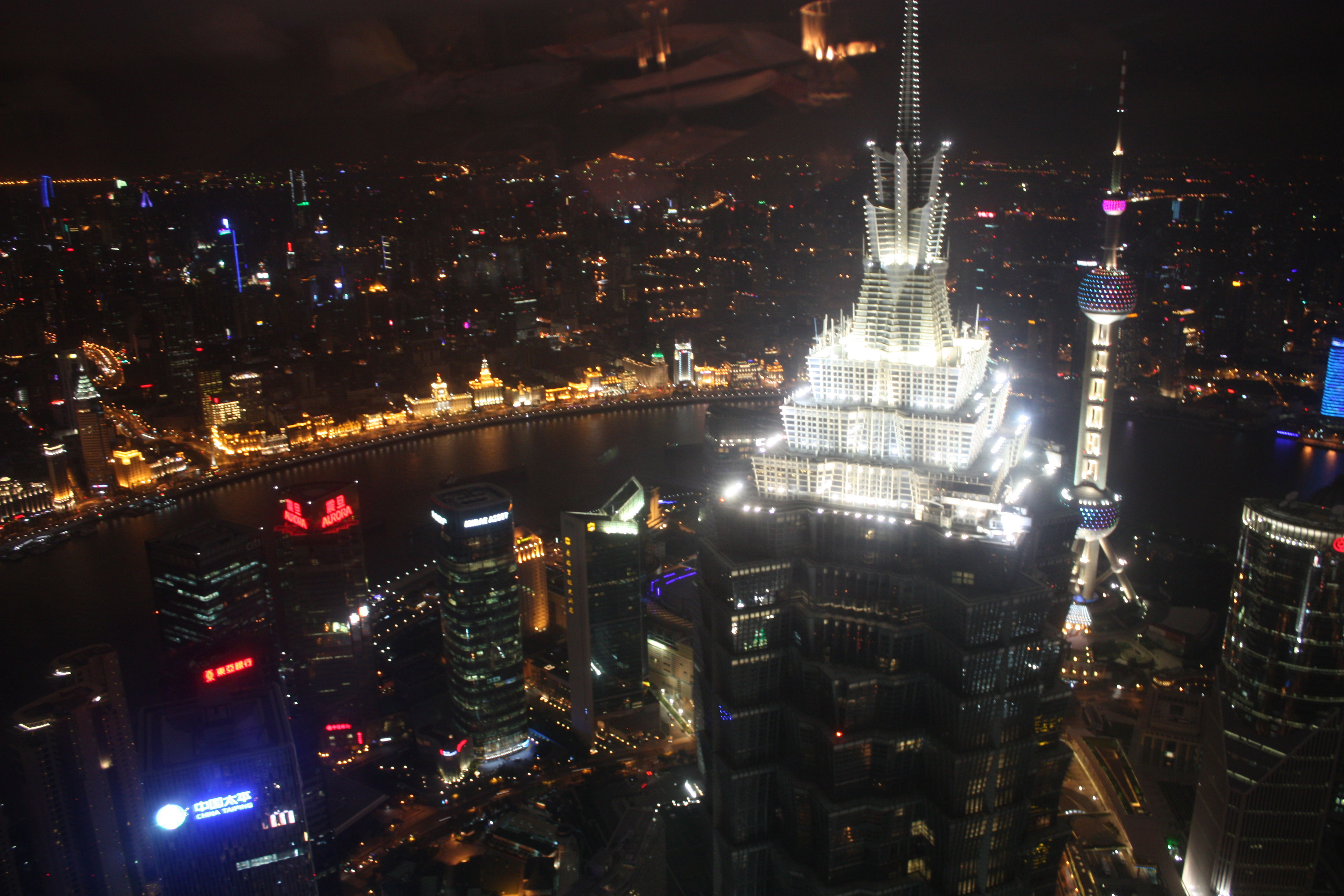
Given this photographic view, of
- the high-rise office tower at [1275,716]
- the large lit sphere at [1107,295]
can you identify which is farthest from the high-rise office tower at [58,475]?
the high-rise office tower at [1275,716]

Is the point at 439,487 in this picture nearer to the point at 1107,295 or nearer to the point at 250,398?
the point at 250,398

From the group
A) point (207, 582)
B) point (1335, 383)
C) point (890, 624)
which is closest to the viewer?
point (890, 624)

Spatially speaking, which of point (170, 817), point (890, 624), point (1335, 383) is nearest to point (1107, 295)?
point (1335, 383)

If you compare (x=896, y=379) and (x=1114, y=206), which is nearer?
(x=896, y=379)

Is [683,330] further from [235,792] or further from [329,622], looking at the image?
[235,792]

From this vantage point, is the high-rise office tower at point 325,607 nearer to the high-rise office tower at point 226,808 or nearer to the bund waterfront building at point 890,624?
the high-rise office tower at point 226,808

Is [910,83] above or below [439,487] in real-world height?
above

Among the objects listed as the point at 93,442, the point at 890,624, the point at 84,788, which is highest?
the point at 890,624
